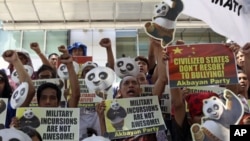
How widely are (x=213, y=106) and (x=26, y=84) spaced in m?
1.27

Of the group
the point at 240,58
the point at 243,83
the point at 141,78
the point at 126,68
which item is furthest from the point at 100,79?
the point at 240,58

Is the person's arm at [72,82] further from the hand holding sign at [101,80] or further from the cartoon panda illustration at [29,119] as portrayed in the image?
the cartoon panda illustration at [29,119]

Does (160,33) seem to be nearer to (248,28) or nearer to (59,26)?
(248,28)

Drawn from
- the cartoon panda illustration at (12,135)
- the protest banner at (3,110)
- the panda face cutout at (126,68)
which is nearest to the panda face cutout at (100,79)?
the panda face cutout at (126,68)

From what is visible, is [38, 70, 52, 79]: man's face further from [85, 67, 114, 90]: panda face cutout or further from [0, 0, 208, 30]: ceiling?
[0, 0, 208, 30]: ceiling

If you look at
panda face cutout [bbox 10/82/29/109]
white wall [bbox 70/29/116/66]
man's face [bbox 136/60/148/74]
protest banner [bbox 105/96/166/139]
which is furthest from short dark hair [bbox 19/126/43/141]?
white wall [bbox 70/29/116/66]

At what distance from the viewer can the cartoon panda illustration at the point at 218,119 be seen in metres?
2.49

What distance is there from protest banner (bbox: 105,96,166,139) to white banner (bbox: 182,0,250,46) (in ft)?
2.78

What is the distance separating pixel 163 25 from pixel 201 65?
1.39 ft

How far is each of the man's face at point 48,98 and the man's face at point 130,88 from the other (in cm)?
49

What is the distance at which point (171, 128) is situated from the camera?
9.64 ft

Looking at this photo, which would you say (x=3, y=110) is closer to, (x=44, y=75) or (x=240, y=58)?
(x=44, y=75)

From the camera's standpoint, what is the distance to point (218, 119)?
2.51 meters

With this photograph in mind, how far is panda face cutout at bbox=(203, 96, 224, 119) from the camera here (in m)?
2.51
